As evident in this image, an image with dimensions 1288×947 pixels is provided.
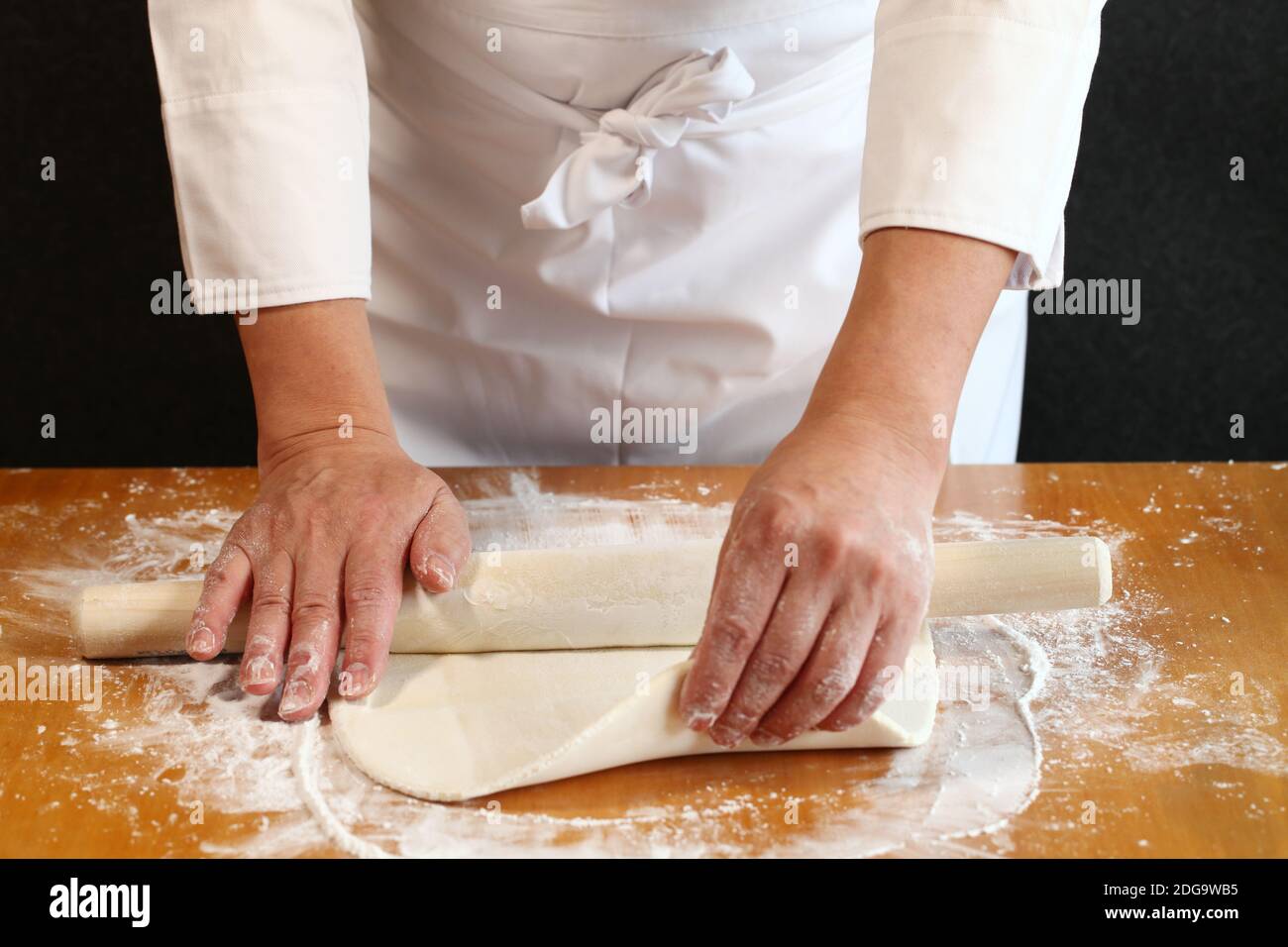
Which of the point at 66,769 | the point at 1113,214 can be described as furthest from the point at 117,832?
the point at 1113,214

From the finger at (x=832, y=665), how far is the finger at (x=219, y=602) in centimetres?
48

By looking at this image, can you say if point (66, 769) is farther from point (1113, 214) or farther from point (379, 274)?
point (1113, 214)

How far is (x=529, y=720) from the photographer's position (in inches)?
39.2

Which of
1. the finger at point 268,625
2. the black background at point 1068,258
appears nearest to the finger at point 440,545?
the finger at point 268,625

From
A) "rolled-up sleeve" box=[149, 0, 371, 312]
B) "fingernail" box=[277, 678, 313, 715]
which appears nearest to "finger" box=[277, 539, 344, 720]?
"fingernail" box=[277, 678, 313, 715]

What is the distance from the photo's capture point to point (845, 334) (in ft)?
3.48

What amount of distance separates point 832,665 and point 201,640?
0.52 meters

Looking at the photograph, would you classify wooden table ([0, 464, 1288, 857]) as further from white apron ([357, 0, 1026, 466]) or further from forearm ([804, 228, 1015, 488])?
forearm ([804, 228, 1015, 488])

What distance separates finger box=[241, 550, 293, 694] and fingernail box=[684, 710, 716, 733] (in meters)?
0.35

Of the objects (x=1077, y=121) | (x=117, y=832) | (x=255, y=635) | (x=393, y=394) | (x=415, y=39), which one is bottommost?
(x=117, y=832)

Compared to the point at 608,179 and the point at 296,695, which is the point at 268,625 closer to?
the point at 296,695

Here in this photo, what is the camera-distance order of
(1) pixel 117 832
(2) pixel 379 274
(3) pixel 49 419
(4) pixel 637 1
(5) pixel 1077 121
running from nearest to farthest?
(1) pixel 117 832 < (5) pixel 1077 121 < (4) pixel 637 1 < (2) pixel 379 274 < (3) pixel 49 419

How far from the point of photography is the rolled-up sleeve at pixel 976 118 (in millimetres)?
1062

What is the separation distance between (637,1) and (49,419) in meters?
1.70
